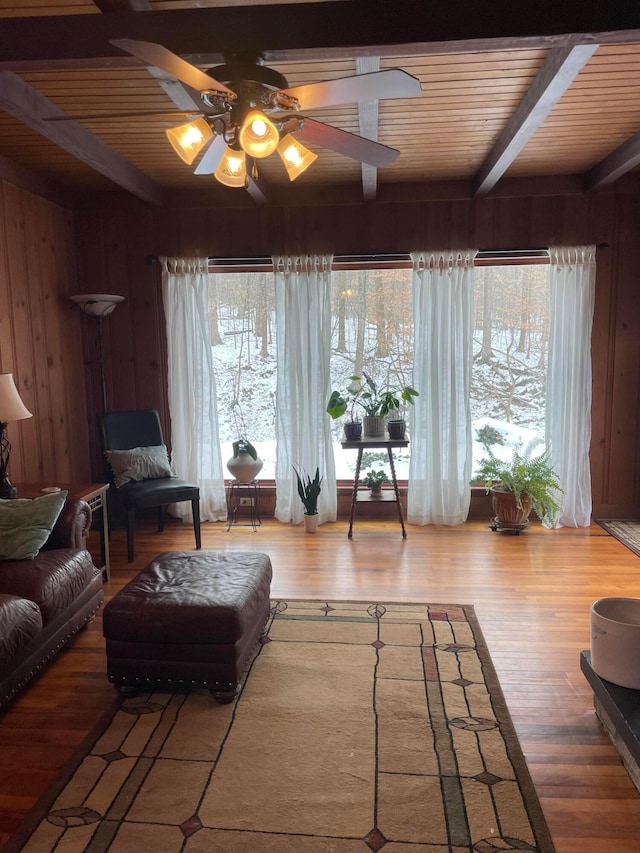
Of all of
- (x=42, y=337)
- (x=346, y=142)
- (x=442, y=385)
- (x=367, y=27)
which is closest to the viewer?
(x=367, y=27)

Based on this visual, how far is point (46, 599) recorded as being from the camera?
2.71 meters

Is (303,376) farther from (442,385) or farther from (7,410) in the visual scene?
(7,410)

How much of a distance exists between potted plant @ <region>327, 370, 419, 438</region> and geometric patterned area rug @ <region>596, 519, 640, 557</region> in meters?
1.83

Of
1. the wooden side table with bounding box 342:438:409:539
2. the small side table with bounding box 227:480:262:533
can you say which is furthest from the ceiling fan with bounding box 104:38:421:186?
the small side table with bounding box 227:480:262:533

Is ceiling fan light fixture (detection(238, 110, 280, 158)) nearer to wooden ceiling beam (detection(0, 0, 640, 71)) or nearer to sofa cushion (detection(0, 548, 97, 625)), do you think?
wooden ceiling beam (detection(0, 0, 640, 71))

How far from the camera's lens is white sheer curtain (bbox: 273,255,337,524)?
505 cm

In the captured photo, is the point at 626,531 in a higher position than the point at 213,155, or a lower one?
lower

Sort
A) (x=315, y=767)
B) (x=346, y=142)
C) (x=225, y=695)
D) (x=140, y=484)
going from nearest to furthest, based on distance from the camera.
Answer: (x=315, y=767) < (x=346, y=142) < (x=225, y=695) < (x=140, y=484)

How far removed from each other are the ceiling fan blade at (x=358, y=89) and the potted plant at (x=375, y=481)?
130 inches

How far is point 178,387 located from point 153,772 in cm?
341

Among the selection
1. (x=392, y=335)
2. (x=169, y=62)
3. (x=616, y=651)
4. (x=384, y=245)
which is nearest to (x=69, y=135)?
(x=169, y=62)

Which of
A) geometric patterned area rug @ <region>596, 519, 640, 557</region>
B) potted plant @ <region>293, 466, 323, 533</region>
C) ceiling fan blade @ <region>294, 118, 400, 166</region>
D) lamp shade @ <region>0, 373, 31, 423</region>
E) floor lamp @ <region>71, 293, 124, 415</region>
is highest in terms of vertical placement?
ceiling fan blade @ <region>294, 118, 400, 166</region>

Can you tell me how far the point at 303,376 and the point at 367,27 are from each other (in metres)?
3.02

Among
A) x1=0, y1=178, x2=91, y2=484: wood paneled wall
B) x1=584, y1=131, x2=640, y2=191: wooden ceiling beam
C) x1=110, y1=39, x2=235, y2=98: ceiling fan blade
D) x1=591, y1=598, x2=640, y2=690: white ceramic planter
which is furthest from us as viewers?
x1=0, y1=178, x2=91, y2=484: wood paneled wall
